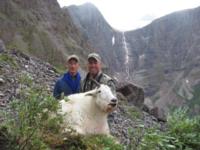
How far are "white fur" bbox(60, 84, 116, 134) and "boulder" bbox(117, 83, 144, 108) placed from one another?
2382 cm

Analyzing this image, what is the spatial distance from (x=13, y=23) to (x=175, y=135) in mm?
131074

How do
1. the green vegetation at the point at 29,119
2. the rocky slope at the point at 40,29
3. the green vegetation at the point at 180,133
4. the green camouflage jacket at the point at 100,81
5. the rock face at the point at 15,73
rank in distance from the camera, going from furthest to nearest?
the rocky slope at the point at 40,29 → the rock face at the point at 15,73 → the green camouflage jacket at the point at 100,81 → the green vegetation at the point at 180,133 → the green vegetation at the point at 29,119

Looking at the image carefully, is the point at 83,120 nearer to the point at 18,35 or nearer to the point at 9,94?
the point at 9,94

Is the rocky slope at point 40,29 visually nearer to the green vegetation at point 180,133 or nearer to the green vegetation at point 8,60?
the green vegetation at point 8,60

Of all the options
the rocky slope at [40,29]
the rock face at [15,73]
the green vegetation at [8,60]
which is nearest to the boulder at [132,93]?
the rock face at [15,73]

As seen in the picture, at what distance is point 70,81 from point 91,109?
6.97ft

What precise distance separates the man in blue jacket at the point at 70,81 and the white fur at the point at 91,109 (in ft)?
5.49

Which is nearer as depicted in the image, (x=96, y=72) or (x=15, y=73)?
(x=96, y=72)

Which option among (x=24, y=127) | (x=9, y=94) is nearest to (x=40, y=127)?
(x=24, y=127)

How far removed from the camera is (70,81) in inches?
450

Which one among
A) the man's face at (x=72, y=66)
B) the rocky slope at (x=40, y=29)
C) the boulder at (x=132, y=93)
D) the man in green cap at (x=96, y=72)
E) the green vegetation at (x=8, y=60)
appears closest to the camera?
the man in green cap at (x=96, y=72)

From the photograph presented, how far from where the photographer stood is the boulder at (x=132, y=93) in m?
33.8

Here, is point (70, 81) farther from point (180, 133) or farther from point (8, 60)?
point (8, 60)

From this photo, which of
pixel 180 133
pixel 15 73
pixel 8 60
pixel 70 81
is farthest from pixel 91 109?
pixel 8 60
